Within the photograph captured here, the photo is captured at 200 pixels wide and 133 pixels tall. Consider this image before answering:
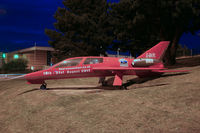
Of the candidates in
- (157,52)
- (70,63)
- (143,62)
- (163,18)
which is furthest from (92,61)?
(163,18)

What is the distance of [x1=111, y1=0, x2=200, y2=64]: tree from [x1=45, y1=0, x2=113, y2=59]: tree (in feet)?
27.2

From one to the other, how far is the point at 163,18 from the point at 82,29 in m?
17.8

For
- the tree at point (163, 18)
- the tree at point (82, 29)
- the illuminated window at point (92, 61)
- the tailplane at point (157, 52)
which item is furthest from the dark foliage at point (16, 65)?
the tailplane at point (157, 52)

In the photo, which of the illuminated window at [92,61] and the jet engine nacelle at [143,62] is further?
the jet engine nacelle at [143,62]

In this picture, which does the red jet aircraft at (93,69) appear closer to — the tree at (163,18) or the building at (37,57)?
the tree at (163,18)

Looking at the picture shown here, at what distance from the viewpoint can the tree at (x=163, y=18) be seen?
1602cm

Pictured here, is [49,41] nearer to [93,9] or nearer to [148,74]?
[93,9]

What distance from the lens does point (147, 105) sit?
259 inches

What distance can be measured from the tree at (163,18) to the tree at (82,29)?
8.29 metres

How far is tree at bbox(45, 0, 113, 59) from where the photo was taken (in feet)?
104

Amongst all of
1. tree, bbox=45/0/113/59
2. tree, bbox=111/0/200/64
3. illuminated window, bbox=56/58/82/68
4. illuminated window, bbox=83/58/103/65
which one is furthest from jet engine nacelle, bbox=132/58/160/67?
tree, bbox=45/0/113/59

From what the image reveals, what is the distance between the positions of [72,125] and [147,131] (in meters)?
2.49

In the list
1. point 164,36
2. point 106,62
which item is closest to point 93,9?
point 164,36

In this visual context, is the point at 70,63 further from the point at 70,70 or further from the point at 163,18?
the point at 163,18
